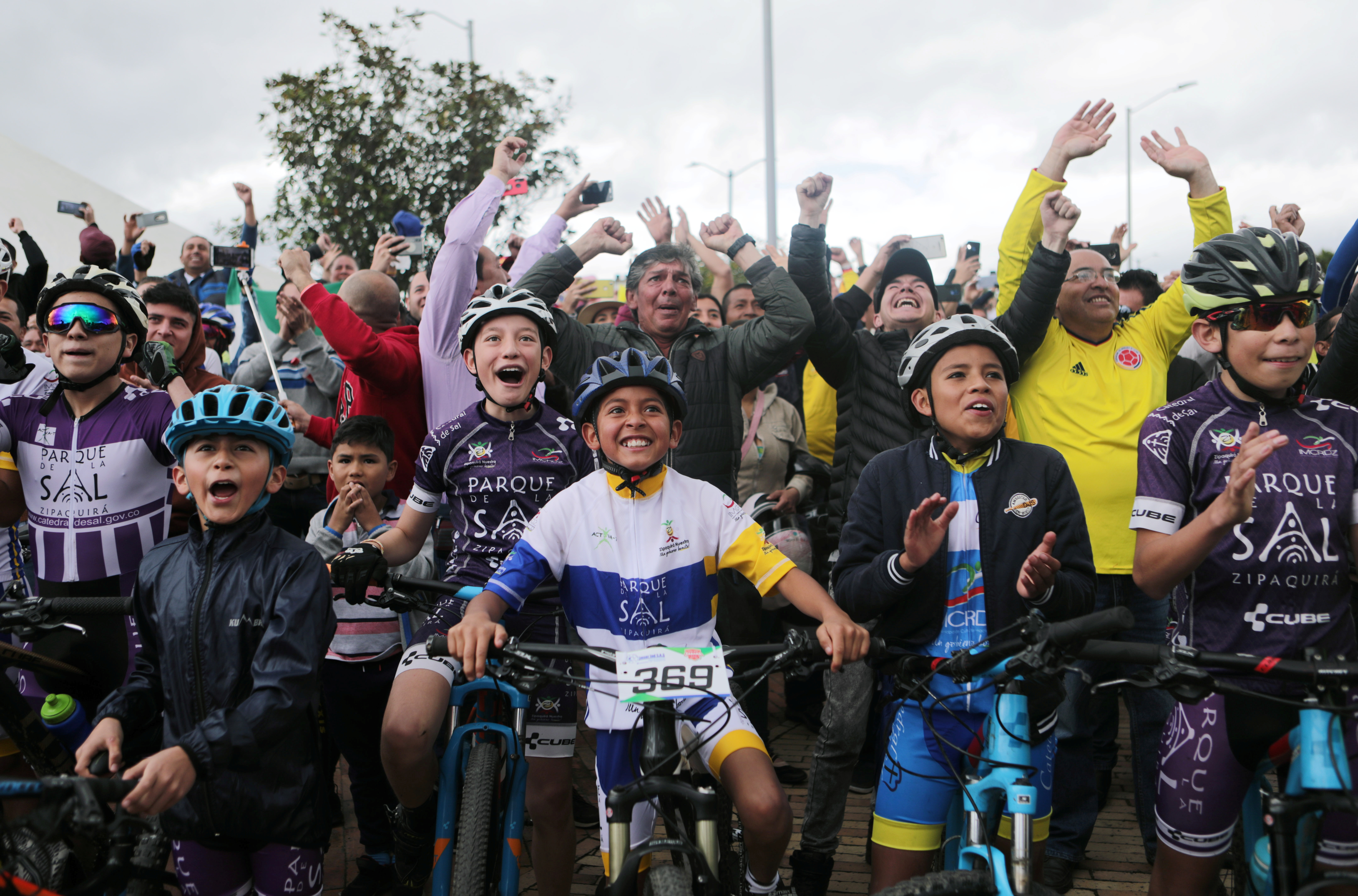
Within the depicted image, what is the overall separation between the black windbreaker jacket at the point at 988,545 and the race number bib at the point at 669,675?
0.71 m

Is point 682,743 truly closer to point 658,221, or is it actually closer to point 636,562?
point 636,562

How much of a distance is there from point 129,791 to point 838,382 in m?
4.07

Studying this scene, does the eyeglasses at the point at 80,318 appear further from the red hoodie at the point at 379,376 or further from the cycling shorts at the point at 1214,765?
the cycling shorts at the point at 1214,765

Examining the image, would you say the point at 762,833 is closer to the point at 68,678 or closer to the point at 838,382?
the point at 68,678

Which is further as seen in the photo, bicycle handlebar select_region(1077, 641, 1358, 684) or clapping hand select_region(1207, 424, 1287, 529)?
clapping hand select_region(1207, 424, 1287, 529)

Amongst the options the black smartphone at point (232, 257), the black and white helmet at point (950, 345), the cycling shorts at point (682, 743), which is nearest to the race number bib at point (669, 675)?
the cycling shorts at point (682, 743)

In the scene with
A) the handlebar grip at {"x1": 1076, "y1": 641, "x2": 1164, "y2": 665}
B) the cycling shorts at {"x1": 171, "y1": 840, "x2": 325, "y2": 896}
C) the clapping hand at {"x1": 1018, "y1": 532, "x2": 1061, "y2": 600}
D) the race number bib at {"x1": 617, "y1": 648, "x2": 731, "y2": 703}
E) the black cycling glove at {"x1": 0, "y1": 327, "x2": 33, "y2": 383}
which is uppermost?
the black cycling glove at {"x1": 0, "y1": 327, "x2": 33, "y2": 383}

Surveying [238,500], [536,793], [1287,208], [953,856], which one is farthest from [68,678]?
[1287,208]

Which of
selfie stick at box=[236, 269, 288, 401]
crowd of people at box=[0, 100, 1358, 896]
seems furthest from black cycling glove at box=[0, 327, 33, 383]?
selfie stick at box=[236, 269, 288, 401]

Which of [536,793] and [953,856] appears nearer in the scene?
[953,856]

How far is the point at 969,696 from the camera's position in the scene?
9.87 feet

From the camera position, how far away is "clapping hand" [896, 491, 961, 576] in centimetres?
278

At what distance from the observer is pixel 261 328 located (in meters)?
5.62

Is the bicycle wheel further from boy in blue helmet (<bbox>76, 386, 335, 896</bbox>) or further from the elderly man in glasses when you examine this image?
the elderly man in glasses
